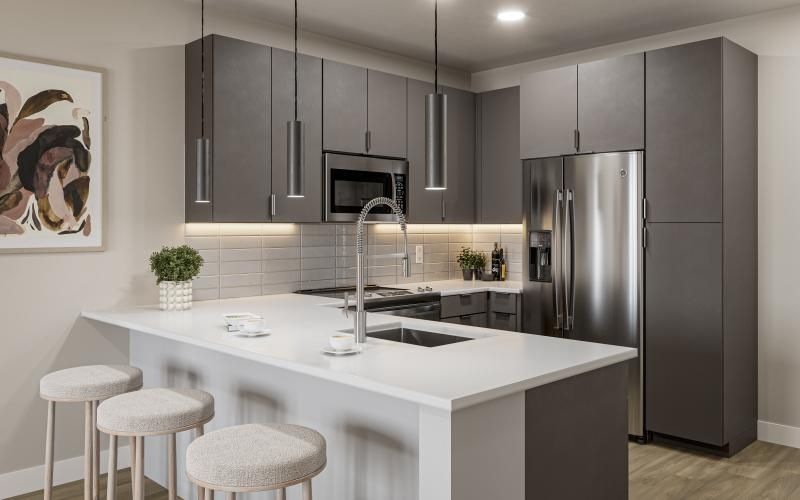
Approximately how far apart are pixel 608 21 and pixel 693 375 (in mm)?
2202

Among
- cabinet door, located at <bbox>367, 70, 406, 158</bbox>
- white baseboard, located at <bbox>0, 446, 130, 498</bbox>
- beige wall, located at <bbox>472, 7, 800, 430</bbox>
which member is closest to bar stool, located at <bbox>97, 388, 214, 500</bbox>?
white baseboard, located at <bbox>0, 446, 130, 498</bbox>

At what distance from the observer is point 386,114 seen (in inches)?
181

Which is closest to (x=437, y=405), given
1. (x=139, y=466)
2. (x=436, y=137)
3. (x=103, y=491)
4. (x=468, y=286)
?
(x=436, y=137)

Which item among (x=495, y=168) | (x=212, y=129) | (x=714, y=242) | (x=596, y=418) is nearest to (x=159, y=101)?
(x=212, y=129)

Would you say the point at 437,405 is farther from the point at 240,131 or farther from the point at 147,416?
the point at 240,131

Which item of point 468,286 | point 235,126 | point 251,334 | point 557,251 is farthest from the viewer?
point 468,286

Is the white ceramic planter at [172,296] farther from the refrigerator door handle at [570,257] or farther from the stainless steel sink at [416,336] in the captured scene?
the refrigerator door handle at [570,257]

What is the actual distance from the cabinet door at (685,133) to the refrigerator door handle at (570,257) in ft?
1.56

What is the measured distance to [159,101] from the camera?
3844 mm


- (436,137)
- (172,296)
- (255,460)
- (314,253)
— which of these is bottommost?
(255,460)

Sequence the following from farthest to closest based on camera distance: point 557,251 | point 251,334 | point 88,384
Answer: point 557,251 → point 88,384 → point 251,334

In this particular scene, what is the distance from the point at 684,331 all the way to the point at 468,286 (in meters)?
1.61

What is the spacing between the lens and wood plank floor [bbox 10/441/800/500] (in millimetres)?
3336

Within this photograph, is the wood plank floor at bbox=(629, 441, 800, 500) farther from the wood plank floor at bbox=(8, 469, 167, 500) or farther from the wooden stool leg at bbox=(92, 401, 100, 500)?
the wooden stool leg at bbox=(92, 401, 100, 500)
